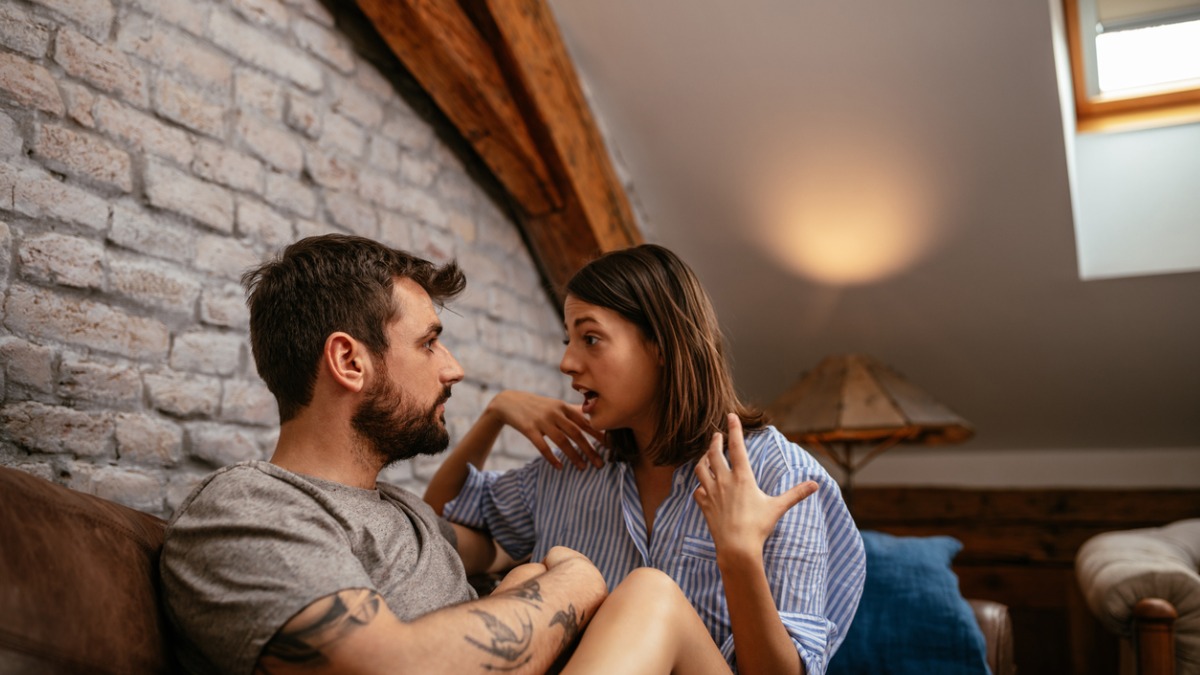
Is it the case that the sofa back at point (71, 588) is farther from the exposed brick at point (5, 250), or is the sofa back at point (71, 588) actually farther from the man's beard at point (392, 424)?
the exposed brick at point (5, 250)

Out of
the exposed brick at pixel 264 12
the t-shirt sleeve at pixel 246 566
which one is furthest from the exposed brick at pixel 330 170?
the t-shirt sleeve at pixel 246 566

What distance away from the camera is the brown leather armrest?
2141mm

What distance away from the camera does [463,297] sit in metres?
3.06

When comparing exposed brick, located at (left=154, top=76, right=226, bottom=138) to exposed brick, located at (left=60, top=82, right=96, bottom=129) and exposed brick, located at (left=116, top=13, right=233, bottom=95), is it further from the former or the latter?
exposed brick, located at (left=60, top=82, right=96, bottom=129)

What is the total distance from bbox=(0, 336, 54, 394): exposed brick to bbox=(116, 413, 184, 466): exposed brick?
0.18 metres

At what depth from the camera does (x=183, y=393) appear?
81.4 inches

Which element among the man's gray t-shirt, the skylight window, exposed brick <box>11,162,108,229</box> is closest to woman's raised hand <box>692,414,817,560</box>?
the man's gray t-shirt

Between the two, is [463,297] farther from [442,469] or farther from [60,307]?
[60,307]

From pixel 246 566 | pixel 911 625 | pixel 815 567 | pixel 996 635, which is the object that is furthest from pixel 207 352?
pixel 996 635

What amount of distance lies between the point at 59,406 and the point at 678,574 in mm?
1280

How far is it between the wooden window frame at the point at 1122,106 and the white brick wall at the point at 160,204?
91.2 inches

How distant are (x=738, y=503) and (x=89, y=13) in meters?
1.75

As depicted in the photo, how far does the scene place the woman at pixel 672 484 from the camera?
4.37 feet

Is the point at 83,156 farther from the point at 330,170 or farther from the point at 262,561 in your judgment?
the point at 262,561
